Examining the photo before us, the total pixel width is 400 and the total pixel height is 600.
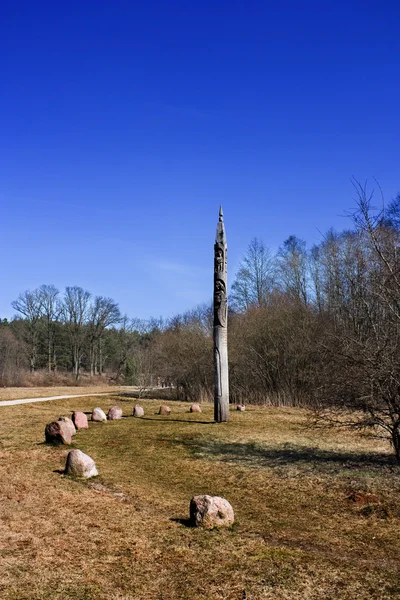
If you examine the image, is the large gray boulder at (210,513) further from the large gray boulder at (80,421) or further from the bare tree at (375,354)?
the large gray boulder at (80,421)

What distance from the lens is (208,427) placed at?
42.6 ft

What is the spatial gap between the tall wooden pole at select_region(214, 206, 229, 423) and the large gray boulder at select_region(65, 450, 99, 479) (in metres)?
6.25

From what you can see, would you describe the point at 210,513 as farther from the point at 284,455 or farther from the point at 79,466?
the point at 284,455

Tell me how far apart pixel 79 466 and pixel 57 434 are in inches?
106

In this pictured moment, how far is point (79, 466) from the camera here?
7.99m

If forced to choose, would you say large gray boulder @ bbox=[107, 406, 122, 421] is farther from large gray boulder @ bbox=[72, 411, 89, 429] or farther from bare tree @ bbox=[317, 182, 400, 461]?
bare tree @ bbox=[317, 182, 400, 461]

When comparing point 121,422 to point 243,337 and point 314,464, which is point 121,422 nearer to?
point 314,464

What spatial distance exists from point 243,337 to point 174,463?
1390cm

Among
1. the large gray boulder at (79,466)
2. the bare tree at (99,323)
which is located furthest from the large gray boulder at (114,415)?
the bare tree at (99,323)

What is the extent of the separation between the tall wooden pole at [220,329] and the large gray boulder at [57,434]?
466 centimetres

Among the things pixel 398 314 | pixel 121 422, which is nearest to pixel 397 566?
pixel 398 314

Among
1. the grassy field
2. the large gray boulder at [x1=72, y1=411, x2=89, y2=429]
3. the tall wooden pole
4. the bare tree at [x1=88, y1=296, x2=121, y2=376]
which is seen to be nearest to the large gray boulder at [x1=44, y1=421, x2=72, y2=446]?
the grassy field

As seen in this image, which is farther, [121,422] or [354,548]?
[121,422]

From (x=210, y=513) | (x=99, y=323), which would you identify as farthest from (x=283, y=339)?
(x=99, y=323)
